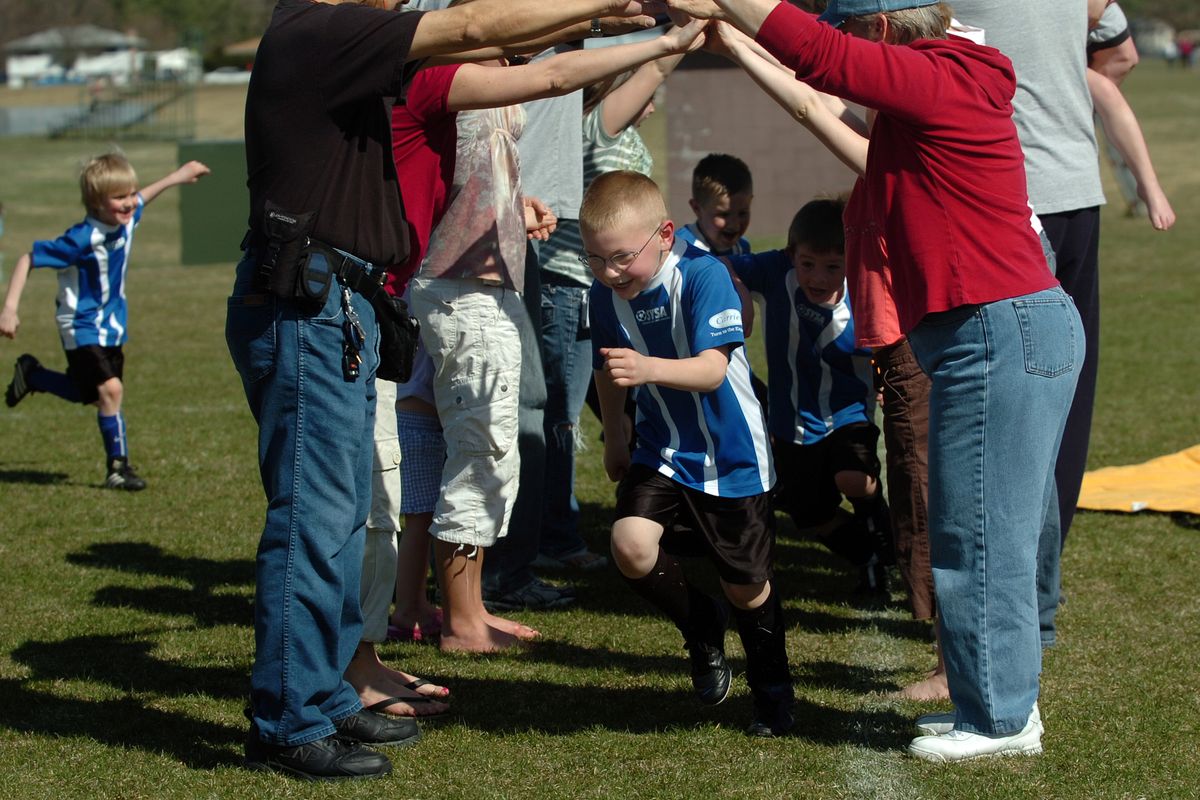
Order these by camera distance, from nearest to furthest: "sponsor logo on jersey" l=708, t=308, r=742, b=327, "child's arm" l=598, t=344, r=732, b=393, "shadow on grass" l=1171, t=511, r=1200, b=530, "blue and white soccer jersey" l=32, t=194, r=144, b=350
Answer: "child's arm" l=598, t=344, r=732, b=393
"sponsor logo on jersey" l=708, t=308, r=742, b=327
"shadow on grass" l=1171, t=511, r=1200, b=530
"blue and white soccer jersey" l=32, t=194, r=144, b=350

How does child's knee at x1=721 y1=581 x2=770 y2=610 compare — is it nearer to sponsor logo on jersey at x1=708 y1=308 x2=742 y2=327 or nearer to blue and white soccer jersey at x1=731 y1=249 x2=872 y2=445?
sponsor logo on jersey at x1=708 y1=308 x2=742 y2=327

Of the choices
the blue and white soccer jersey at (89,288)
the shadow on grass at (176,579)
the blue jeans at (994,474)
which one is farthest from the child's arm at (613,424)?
the blue and white soccer jersey at (89,288)

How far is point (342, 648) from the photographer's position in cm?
384

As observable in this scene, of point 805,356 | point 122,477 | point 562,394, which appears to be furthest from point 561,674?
point 122,477

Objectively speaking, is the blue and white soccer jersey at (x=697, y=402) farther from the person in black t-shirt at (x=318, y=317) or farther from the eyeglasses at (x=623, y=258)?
the person in black t-shirt at (x=318, y=317)

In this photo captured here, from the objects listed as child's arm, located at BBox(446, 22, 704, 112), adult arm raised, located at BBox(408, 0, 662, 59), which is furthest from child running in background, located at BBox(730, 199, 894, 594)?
adult arm raised, located at BBox(408, 0, 662, 59)

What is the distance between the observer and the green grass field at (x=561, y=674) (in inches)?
146

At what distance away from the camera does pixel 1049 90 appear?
4.39 metres

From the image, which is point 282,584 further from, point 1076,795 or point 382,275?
point 1076,795

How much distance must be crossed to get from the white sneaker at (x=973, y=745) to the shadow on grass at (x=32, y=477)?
514 cm

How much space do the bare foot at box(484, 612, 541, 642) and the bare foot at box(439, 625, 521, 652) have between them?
0.04m

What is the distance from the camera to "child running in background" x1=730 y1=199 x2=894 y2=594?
5.39 meters

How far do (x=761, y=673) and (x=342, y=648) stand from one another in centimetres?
114

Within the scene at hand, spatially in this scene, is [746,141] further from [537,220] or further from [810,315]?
[537,220]
